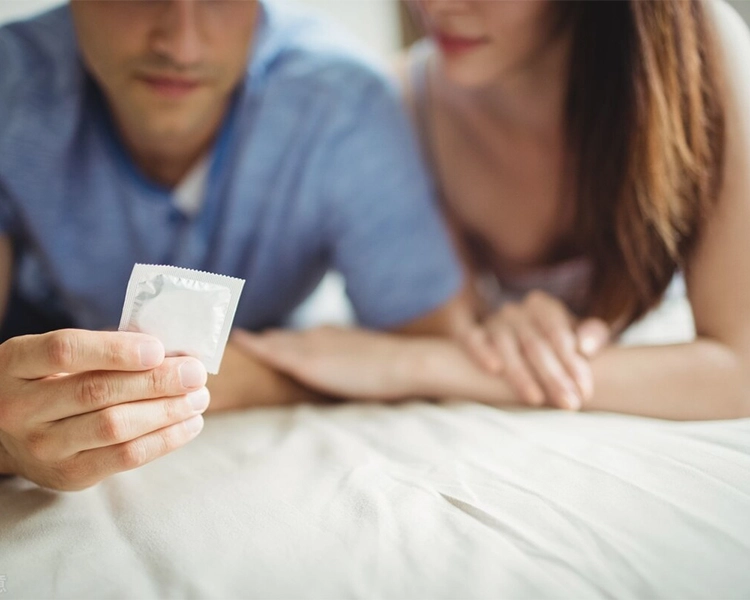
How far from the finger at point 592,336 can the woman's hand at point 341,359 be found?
182 millimetres

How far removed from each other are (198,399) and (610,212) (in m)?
0.54

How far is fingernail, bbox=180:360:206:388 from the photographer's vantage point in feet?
1.54

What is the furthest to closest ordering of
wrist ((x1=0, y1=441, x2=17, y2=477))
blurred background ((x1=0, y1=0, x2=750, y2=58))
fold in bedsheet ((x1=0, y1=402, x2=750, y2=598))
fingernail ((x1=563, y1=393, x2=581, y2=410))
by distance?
blurred background ((x1=0, y1=0, x2=750, y2=58)) < fingernail ((x1=563, y1=393, x2=581, y2=410)) < wrist ((x1=0, y1=441, x2=17, y2=477)) < fold in bedsheet ((x1=0, y1=402, x2=750, y2=598))

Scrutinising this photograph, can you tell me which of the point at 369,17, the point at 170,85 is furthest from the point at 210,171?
the point at 369,17

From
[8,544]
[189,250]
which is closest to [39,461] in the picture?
[8,544]

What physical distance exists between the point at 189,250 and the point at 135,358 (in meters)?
0.41

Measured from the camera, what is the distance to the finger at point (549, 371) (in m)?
0.68

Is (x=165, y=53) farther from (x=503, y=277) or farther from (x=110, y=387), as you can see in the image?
(x=503, y=277)

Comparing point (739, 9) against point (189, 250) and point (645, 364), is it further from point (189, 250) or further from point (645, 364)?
point (189, 250)

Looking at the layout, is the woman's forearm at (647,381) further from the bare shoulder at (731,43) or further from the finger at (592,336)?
the bare shoulder at (731,43)

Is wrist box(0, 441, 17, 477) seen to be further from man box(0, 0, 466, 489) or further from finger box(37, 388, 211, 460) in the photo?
man box(0, 0, 466, 489)

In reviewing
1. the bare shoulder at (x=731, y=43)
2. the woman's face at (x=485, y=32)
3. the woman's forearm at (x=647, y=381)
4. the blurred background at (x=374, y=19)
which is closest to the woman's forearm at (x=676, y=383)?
the woman's forearm at (x=647, y=381)

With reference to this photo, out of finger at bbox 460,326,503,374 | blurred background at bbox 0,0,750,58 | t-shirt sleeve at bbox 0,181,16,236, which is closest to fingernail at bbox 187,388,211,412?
finger at bbox 460,326,503,374

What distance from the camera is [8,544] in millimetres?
473
